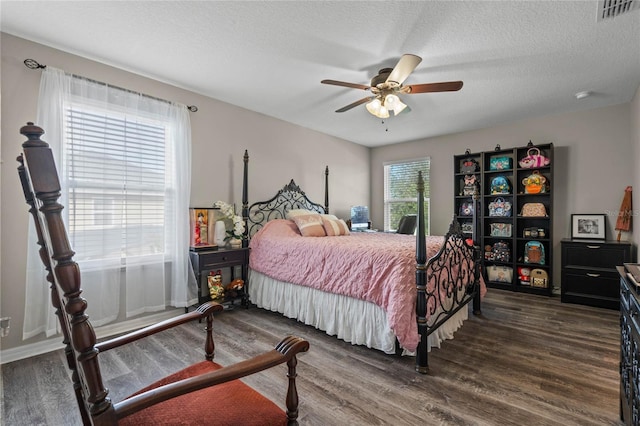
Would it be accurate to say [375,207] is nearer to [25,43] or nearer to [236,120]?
[236,120]

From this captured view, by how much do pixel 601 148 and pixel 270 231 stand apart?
178 inches

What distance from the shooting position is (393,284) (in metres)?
2.24

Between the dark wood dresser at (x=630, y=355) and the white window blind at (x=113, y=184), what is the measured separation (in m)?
3.53

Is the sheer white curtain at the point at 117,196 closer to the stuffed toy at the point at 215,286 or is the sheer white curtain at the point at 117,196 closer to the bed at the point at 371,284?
the stuffed toy at the point at 215,286

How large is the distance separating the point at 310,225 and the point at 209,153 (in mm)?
1544

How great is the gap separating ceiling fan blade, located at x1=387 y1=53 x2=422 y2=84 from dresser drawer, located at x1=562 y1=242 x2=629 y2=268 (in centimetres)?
328

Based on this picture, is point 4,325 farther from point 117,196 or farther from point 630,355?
point 630,355

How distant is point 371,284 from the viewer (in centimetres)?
241

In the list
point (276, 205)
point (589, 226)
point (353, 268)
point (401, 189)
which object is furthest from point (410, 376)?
point (401, 189)

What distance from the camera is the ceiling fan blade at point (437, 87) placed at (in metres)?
2.43

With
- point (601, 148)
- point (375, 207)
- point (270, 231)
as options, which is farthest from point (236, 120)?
point (601, 148)

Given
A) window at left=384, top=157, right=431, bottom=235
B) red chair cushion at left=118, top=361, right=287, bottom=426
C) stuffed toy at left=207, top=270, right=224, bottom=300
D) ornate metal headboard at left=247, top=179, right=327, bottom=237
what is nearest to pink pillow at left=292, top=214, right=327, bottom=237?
ornate metal headboard at left=247, top=179, right=327, bottom=237

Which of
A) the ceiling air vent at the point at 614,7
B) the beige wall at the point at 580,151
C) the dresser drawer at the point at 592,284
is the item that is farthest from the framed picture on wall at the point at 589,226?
the ceiling air vent at the point at 614,7

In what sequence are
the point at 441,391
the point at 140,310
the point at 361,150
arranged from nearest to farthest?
1. the point at 441,391
2. the point at 140,310
3. the point at 361,150
